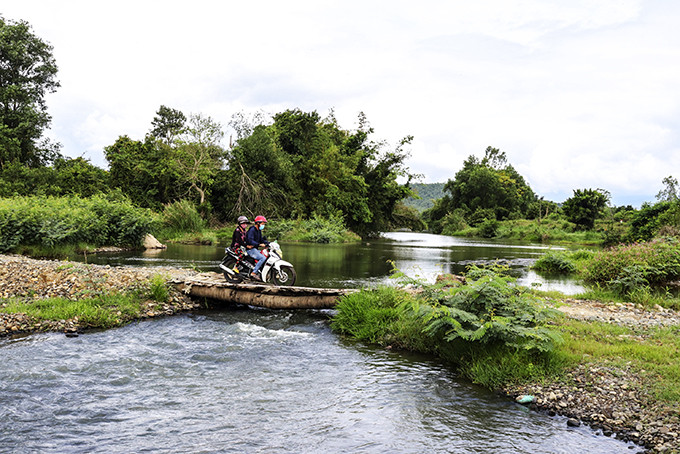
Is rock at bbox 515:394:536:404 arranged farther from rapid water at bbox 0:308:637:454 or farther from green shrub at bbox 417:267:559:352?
green shrub at bbox 417:267:559:352

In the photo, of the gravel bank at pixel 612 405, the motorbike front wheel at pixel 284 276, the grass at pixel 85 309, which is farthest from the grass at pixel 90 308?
the gravel bank at pixel 612 405

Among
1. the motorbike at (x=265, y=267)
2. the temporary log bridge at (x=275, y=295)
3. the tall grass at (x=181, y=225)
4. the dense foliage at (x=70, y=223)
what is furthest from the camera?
the tall grass at (x=181, y=225)

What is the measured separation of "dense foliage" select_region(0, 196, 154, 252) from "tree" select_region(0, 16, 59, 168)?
21.9 m

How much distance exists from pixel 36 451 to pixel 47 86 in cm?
5294

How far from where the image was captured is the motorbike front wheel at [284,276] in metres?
12.4

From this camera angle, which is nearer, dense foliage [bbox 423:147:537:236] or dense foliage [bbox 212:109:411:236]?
dense foliage [bbox 212:109:411:236]

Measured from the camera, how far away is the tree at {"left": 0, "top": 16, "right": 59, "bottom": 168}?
139 feet

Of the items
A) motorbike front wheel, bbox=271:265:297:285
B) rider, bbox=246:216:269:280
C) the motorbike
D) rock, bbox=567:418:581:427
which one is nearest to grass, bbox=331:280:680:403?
rock, bbox=567:418:581:427

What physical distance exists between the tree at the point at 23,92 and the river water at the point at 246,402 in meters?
42.5

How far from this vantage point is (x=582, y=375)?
20.9 feet

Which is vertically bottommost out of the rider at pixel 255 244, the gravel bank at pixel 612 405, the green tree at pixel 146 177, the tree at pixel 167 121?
the gravel bank at pixel 612 405

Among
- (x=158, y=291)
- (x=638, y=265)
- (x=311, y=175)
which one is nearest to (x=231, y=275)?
(x=158, y=291)

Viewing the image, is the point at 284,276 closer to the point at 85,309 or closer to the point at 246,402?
the point at 85,309

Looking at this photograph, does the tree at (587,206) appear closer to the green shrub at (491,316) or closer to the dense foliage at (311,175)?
the dense foliage at (311,175)
